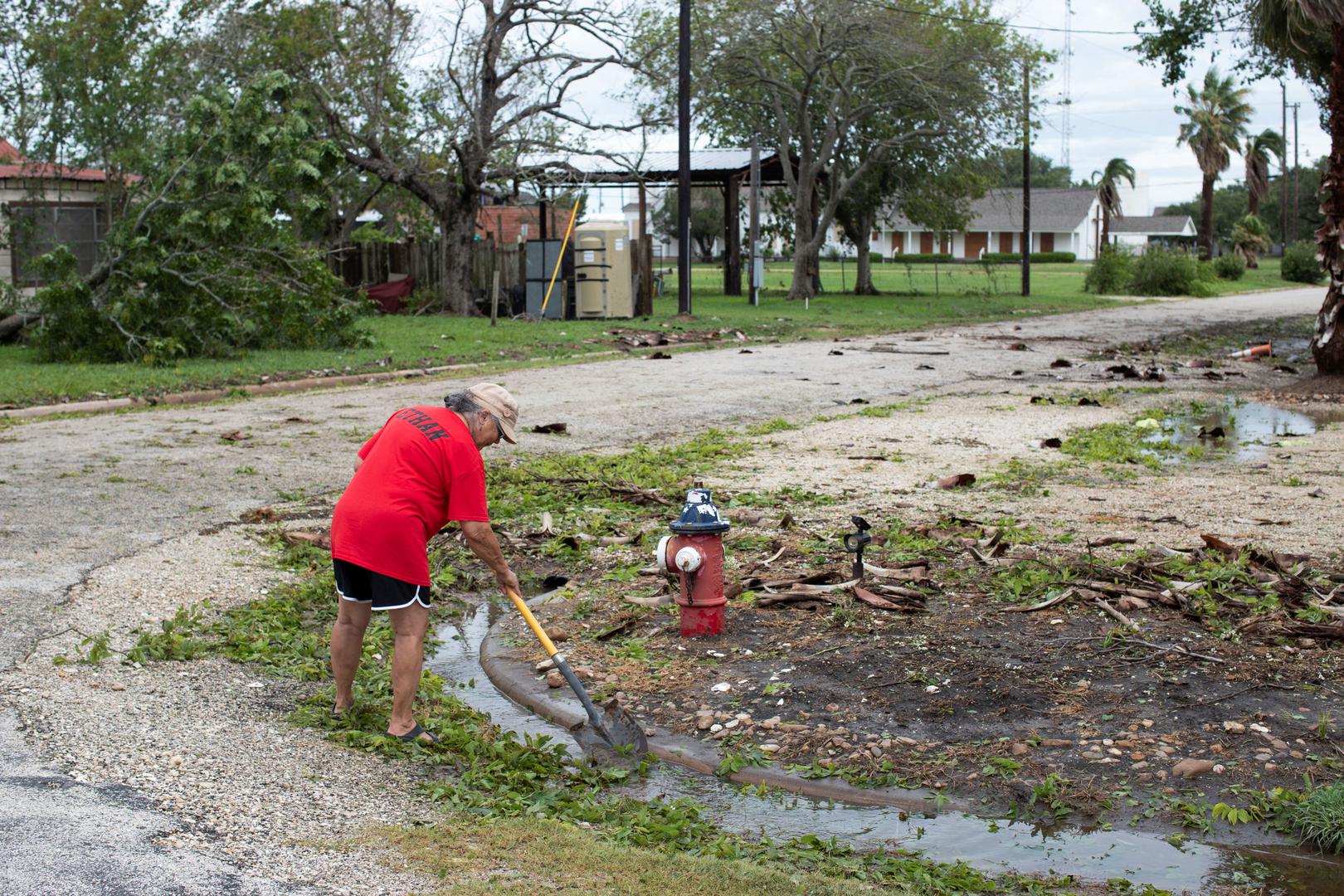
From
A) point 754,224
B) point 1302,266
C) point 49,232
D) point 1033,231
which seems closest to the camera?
point 49,232

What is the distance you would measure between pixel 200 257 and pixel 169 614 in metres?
12.1

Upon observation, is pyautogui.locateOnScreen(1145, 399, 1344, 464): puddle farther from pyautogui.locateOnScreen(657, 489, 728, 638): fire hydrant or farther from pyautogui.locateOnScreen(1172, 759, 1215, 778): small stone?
pyautogui.locateOnScreen(1172, 759, 1215, 778): small stone

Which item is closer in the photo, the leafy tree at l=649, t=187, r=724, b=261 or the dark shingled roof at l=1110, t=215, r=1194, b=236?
the leafy tree at l=649, t=187, r=724, b=261

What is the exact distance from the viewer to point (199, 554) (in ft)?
24.4

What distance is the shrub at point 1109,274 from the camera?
45.3m

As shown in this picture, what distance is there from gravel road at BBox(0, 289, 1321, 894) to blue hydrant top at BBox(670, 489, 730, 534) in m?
1.81

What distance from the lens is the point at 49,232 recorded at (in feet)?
75.9

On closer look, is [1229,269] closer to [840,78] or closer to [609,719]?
[840,78]

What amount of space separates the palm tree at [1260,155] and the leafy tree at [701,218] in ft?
95.6

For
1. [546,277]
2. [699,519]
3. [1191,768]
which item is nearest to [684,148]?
[546,277]

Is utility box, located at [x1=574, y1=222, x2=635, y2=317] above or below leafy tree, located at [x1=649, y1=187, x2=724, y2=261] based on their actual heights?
below

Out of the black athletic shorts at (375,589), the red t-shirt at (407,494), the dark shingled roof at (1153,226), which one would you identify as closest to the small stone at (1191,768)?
the red t-shirt at (407,494)

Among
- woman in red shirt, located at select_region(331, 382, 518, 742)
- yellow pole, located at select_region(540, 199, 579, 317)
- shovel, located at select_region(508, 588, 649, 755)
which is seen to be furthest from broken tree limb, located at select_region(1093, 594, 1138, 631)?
yellow pole, located at select_region(540, 199, 579, 317)

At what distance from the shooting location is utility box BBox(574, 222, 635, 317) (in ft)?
92.9
